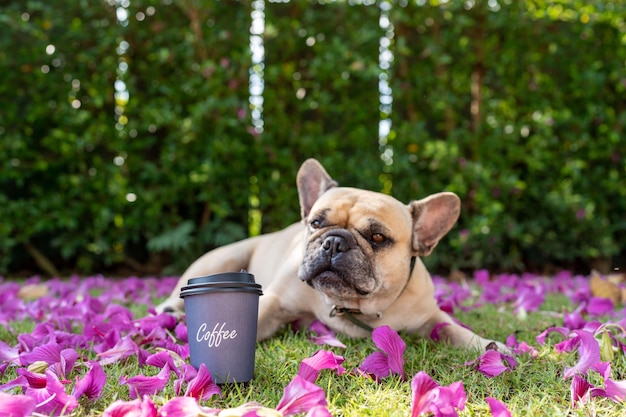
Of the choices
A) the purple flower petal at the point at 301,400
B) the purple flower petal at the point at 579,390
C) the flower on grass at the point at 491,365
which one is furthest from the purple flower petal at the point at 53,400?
the purple flower petal at the point at 579,390

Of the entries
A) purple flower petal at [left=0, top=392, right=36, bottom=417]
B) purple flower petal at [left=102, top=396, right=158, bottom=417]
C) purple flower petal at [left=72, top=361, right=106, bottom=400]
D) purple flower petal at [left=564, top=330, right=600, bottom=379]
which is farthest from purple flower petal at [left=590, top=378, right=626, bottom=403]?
purple flower petal at [left=0, top=392, right=36, bottom=417]

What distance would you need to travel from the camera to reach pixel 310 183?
300 centimetres

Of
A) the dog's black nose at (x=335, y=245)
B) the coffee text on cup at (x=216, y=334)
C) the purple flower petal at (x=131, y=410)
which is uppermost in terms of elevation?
the dog's black nose at (x=335, y=245)

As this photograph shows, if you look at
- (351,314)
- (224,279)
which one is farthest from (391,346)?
(351,314)

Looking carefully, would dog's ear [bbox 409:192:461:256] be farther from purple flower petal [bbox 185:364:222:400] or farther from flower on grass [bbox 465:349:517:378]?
purple flower petal [bbox 185:364:222:400]

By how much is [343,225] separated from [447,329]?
632 millimetres

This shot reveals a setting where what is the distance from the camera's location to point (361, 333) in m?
2.63

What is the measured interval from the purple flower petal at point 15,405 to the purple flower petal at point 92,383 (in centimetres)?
25

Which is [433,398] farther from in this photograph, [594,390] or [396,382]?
[594,390]

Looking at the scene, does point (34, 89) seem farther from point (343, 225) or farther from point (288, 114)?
point (343, 225)

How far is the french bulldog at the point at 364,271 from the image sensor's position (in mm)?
2408

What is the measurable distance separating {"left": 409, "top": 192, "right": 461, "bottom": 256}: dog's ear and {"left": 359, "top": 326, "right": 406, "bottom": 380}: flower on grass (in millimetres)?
825

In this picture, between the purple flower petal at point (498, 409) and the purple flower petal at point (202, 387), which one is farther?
the purple flower petal at point (202, 387)

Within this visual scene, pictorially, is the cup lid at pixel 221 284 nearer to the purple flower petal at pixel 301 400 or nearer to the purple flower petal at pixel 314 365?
the purple flower petal at pixel 314 365
